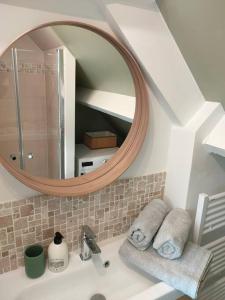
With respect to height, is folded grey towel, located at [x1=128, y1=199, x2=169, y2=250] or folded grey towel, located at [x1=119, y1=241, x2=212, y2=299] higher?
folded grey towel, located at [x1=128, y1=199, x2=169, y2=250]

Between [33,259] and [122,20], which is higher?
[122,20]

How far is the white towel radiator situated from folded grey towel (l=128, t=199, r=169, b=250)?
247 millimetres

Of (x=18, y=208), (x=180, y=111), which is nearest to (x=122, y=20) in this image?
(x=180, y=111)

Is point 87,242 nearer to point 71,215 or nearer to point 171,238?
point 71,215

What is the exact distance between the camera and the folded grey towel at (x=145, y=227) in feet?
3.65

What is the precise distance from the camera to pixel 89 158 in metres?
1.17

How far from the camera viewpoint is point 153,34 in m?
1.03

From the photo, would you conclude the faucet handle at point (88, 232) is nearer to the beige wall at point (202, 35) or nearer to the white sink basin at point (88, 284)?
the white sink basin at point (88, 284)

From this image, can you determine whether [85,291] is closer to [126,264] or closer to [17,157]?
[126,264]

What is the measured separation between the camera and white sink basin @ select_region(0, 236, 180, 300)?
0.98 meters

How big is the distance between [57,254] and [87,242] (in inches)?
5.7

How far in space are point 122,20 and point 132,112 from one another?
1.32ft

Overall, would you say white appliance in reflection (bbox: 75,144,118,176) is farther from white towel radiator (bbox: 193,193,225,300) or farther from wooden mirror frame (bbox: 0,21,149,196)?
white towel radiator (bbox: 193,193,225,300)

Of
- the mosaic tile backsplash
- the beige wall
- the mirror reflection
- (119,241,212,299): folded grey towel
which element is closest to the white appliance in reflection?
the mirror reflection
